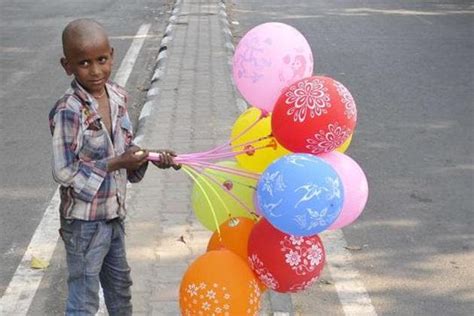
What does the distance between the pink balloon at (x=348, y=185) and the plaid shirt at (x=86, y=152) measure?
788 millimetres

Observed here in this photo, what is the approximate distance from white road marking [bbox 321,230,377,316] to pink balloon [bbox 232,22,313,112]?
55.7 inches

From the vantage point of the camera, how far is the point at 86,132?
9.39 ft

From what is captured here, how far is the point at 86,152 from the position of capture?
9.47 ft

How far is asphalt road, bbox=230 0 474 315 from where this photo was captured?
4.53m

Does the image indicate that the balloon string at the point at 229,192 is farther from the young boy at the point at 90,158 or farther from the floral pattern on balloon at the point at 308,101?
the floral pattern on balloon at the point at 308,101

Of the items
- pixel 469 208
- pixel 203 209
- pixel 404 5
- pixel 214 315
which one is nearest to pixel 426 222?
pixel 469 208

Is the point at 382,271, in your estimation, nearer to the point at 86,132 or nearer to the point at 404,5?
the point at 86,132

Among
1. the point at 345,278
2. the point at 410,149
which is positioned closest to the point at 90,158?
the point at 345,278

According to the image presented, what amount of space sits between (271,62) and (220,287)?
0.99 meters

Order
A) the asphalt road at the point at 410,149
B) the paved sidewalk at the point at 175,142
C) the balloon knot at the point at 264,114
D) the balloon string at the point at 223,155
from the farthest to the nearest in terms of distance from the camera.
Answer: the asphalt road at the point at 410,149 < the paved sidewalk at the point at 175,142 < the balloon knot at the point at 264,114 < the balloon string at the point at 223,155

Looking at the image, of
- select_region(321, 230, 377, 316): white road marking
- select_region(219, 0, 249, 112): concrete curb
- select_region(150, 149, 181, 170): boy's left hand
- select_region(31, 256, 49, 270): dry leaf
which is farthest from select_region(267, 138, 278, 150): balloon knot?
select_region(219, 0, 249, 112): concrete curb

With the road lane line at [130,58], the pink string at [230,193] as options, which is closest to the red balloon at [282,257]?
the pink string at [230,193]

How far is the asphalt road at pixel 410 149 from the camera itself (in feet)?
14.9

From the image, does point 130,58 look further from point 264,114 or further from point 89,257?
point 89,257
